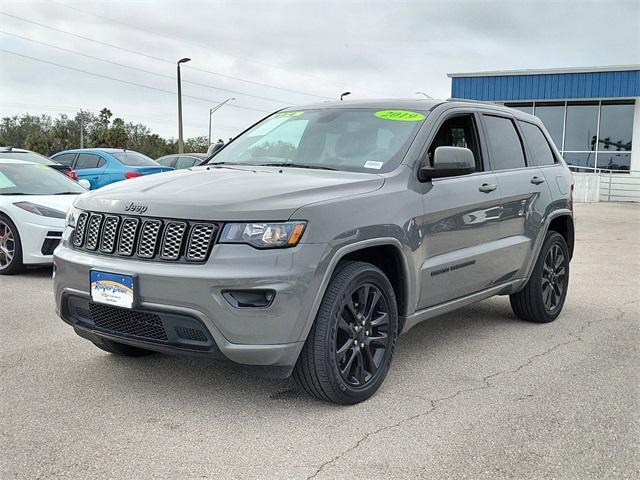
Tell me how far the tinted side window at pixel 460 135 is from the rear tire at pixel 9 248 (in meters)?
5.28

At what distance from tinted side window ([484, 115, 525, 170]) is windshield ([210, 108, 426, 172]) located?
924mm

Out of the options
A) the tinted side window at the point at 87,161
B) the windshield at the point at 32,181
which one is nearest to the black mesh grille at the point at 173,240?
the windshield at the point at 32,181

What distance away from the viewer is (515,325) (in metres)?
6.10

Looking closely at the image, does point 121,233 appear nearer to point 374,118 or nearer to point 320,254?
point 320,254

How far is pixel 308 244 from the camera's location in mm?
3607

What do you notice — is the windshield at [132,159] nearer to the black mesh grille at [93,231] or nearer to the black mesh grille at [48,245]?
the black mesh grille at [48,245]

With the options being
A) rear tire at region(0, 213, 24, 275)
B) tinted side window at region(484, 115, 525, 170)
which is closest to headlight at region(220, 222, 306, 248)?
tinted side window at region(484, 115, 525, 170)

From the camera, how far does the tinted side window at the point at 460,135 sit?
497 centimetres

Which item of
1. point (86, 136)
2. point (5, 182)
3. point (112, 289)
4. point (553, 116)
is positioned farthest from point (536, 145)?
point (86, 136)

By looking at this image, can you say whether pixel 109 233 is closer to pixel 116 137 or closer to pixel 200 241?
pixel 200 241

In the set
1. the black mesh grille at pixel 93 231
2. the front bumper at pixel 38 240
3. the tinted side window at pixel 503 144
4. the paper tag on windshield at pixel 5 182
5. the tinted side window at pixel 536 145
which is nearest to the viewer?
the black mesh grille at pixel 93 231

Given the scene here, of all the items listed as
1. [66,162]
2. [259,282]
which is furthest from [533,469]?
[66,162]

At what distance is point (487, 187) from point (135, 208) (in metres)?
2.64

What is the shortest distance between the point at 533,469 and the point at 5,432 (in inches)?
103
